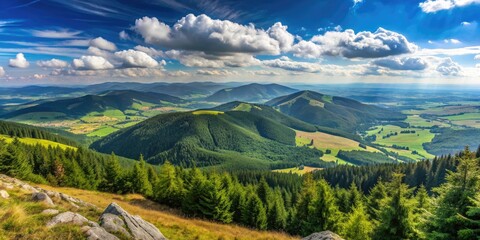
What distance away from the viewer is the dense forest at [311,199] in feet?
70.2

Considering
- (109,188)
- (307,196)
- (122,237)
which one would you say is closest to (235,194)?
(307,196)

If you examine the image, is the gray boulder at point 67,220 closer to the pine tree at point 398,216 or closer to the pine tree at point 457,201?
the pine tree at point 457,201

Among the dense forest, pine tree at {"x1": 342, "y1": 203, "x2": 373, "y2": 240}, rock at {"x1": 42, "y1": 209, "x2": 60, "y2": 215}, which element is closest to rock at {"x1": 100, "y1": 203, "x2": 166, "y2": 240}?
rock at {"x1": 42, "y1": 209, "x2": 60, "y2": 215}

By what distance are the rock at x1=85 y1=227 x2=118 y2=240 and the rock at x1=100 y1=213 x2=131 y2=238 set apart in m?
1.11

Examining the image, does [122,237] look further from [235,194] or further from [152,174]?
[152,174]

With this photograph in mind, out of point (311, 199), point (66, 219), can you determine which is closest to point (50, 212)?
point (66, 219)

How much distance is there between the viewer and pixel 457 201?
848 inches

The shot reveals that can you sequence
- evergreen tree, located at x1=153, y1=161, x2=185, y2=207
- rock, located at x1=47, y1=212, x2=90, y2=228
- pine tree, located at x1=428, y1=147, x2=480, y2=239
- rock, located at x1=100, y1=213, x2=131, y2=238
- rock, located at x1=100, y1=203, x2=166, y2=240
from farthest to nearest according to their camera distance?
evergreen tree, located at x1=153, y1=161, x2=185, y2=207, pine tree, located at x1=428, y1=147, x2=480, y2=239, rock, located at x1=100, y1=203, x2=166, y2=240, rock, located at x1=100, y1=213, x2=131, y2=238, rock, located at x1=47, y1=212, x2=90, y2=228

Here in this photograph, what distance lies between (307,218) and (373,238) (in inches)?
700

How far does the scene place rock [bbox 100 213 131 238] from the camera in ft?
59.3

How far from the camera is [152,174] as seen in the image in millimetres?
73250

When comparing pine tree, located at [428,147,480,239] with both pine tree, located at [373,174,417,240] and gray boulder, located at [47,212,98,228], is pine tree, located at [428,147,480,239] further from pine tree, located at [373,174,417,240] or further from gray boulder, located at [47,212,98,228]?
gray boulder, located at [47,212,98,228]

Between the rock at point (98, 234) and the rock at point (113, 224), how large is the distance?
1108mm

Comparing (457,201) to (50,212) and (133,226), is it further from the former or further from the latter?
(50,212)
